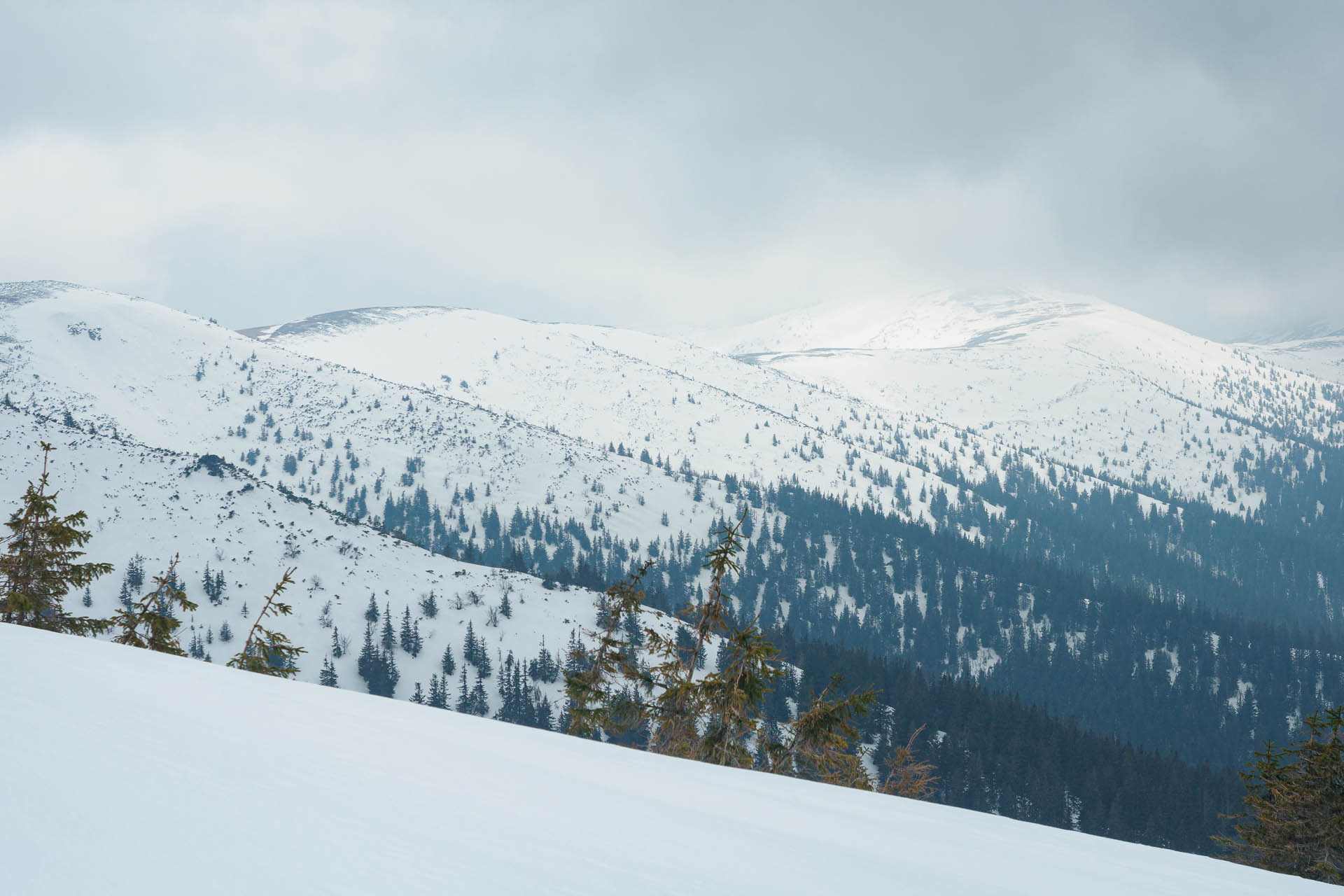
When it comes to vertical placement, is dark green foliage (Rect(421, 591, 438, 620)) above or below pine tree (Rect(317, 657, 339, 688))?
above

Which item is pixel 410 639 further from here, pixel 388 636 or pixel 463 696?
pixel 463 696

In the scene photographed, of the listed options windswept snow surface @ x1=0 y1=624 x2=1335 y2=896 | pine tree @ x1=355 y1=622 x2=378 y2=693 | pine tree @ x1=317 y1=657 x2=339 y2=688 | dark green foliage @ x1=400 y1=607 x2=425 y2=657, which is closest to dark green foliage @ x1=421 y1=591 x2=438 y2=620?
dark green foliage @ x1=400 y1=607 x2=425 y2=657

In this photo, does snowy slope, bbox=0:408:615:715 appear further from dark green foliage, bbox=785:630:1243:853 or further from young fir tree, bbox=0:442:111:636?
young fir tree, bbox=0:442:111:636

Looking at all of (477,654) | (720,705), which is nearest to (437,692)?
(477,654)

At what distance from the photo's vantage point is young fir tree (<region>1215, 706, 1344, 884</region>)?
2098 cm

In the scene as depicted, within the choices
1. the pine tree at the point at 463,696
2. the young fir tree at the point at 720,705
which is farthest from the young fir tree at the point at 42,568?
the pine tree at the point at 463,696

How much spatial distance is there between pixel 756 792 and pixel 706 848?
8.21ft

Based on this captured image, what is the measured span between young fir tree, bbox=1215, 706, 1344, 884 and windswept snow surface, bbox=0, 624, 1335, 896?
854 inches

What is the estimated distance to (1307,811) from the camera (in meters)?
22.1

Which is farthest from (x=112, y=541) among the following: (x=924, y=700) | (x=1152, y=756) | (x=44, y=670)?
(x=1152, y=756)

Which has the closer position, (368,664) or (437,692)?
(437,692)

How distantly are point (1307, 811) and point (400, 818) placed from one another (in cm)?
2939

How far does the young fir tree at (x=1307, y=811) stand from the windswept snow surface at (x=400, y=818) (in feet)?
71.1

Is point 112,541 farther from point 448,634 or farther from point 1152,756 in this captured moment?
point 1152,756
